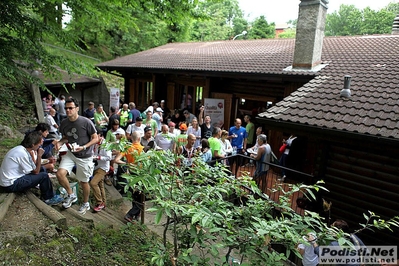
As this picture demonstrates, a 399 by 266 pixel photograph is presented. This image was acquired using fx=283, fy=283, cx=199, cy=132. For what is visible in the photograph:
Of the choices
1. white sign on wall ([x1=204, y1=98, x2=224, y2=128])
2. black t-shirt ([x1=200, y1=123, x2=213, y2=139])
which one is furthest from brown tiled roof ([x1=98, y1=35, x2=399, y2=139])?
black t-shirt ([x1=200, y1=123, x2=213, y2=139])

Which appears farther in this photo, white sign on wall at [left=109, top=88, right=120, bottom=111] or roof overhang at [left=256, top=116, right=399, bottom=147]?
white sign on wall at [left=109, top=88, right=120, bottom=111]

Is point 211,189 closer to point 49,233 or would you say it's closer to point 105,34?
point 49,233

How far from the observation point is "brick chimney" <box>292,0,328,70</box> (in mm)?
7875

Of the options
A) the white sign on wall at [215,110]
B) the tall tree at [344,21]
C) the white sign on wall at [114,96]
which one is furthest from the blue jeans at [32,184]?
the tall tree at [344,21]

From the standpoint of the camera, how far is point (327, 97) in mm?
6074

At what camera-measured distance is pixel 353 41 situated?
1084 cm

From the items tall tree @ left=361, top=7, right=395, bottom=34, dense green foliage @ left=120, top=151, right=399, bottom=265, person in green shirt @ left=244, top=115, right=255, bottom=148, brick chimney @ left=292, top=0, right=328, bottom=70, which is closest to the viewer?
dense green foliage @ left=120, top=151, right=399, bottom=265

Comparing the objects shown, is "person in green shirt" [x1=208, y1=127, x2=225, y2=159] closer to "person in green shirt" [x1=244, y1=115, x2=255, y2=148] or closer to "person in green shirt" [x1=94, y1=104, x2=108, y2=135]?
"person in green shirt" [x1=244, y1=115, x2=255, y2=148]

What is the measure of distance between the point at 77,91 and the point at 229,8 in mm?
48231

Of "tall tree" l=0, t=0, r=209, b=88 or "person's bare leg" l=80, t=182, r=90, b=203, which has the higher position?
"tall tree" l=0, t=0, r=209, b=88

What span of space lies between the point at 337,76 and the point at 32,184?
7098 mm

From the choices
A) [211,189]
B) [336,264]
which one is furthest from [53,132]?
[336,264]

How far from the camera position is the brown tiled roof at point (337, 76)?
5055mm

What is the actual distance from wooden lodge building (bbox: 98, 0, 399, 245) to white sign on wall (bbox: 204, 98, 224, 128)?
43cm
